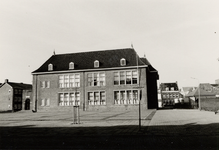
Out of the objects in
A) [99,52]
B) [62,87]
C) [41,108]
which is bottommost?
[41,108]

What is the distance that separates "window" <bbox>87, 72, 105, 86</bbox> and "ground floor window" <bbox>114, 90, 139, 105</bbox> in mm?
3470

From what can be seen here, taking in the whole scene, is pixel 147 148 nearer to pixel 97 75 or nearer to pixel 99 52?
pixel 97 75

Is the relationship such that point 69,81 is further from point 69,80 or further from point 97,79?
point 97,79

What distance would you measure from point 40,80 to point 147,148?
42.0 meters

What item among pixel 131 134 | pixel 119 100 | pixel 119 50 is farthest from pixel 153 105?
pixel 131 134

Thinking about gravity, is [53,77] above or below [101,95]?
above

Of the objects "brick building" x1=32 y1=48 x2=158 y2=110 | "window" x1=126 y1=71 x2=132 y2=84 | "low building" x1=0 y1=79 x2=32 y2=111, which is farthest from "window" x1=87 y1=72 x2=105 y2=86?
"low building" x1=0 y1=79 x2=32 y2=111

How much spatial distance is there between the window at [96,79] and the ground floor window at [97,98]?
1.71 meters

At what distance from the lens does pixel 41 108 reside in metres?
46.2

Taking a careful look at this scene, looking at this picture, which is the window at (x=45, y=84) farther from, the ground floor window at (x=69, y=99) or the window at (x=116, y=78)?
the window at (x=116, y=78)

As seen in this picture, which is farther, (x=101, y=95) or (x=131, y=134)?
(x=101, y=95)

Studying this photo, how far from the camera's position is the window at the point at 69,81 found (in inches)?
1768

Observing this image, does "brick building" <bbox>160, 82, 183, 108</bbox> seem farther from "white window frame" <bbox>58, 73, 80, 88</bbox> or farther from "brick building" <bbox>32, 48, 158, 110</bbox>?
"white window frame" <bbox>58, 73, 80, 88</bbox>

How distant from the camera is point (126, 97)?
41875 mm
